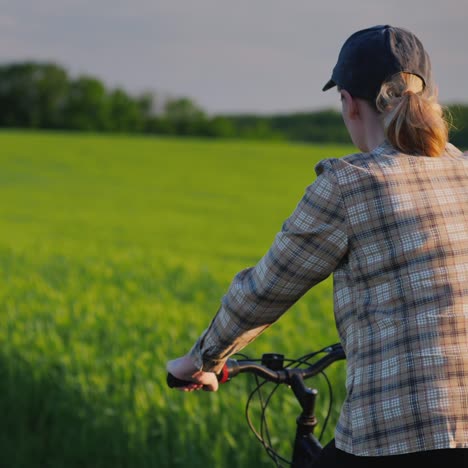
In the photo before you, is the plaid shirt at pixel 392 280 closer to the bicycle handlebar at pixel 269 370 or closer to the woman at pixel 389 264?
the woman at pixel 389 264

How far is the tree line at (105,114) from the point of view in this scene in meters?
74.7

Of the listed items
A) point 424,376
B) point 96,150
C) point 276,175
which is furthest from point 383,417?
point 96,150

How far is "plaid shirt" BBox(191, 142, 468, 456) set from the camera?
1775 millimetres

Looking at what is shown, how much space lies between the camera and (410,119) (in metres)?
1.91

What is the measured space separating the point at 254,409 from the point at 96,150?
38.3 metres

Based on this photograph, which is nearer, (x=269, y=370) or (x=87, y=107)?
(x=269, y=370)

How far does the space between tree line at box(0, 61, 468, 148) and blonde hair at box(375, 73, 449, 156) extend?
233ft

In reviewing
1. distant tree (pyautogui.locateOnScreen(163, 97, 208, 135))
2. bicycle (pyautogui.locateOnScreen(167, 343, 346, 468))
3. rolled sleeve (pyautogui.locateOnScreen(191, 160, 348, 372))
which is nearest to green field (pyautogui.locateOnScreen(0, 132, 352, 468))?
bicycle (pyautogui.locateOnScreen(167, 343, 346, 468))

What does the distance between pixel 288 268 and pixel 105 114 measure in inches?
2999

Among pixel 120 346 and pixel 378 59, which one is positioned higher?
pixel 378 59

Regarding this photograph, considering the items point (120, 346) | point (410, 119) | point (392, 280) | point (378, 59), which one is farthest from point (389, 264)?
point (120, 346)

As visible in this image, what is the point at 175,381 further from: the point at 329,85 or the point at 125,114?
the point at 125,114

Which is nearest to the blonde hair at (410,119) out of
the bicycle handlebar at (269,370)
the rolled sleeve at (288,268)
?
the rolled sleeve at (288,268)

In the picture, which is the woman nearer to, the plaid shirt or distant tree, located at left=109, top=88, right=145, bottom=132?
the plaid shirt
